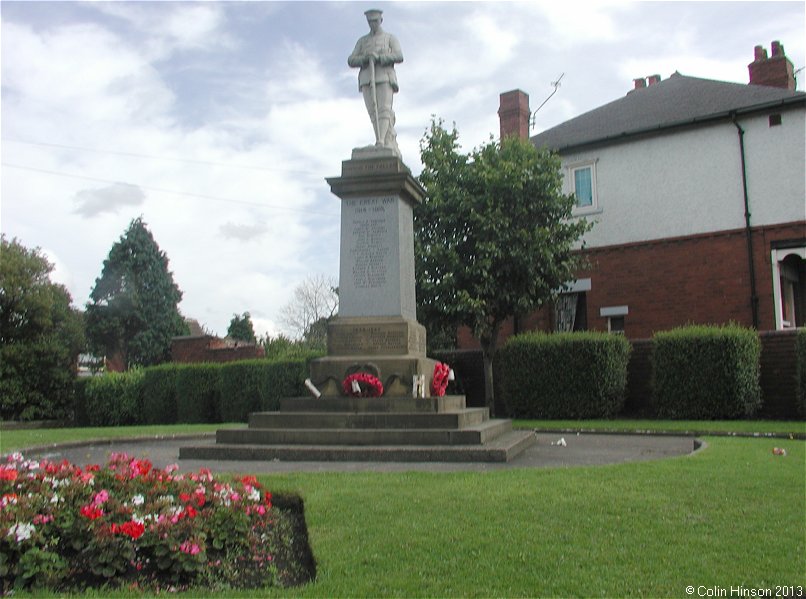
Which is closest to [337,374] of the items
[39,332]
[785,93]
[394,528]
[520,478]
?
[520,478]

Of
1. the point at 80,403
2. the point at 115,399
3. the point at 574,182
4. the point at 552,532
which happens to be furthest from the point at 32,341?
the point at 552,532

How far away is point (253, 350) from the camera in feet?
102

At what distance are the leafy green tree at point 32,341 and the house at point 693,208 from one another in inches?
730

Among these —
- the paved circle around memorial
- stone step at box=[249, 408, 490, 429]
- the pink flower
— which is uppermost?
stone step at box=[249, 408, 490, 429]

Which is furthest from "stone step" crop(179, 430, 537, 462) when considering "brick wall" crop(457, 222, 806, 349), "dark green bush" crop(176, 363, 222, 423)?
"brick wall" crop(457, 222, 806, 349)

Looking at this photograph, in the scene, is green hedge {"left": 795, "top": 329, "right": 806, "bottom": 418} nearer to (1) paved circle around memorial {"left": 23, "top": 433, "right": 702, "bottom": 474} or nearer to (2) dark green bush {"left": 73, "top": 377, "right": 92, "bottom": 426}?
(1) paved circle around memorial {"left": 23, "top": 433, "right": 702, "bottom": 474}

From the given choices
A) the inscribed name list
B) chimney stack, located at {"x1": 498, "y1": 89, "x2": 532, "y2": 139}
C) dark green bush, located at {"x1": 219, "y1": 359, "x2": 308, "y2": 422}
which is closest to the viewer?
the inscribed name list

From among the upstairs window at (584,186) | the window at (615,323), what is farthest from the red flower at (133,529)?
the upstairs window at (584,186)

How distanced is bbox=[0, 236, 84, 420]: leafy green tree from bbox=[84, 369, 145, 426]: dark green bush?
211 inches

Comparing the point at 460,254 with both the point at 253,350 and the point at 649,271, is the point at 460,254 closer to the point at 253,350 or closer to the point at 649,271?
the point at 649,271

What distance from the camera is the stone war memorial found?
10172 mm

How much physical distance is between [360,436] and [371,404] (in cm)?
111

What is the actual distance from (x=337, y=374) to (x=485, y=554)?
7.52m

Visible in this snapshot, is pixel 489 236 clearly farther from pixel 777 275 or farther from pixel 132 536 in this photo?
pixel 132 536
